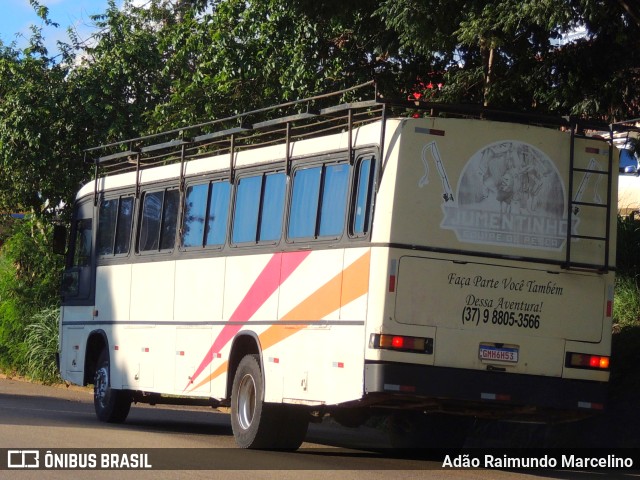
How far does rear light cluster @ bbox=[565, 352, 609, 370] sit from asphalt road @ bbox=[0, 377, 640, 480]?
3.71 ft

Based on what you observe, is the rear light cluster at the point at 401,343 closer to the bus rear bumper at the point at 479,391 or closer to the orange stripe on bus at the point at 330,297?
the bus rear bumper at the point at 479,391

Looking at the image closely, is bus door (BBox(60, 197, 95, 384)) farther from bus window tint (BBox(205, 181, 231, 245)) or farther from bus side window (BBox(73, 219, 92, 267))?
bus window tint (BBox(205, 181, 231, 245))

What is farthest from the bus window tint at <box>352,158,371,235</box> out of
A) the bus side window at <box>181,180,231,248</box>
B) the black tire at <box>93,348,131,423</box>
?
the black tire at <box>93,348,131,423</box>

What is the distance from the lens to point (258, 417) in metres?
12.4

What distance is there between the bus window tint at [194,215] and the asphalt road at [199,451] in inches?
92.8

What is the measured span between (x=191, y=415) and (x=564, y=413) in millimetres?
8999

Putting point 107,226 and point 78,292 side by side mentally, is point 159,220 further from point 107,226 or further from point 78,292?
point 78,292

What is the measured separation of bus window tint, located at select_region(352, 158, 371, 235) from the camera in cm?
1098

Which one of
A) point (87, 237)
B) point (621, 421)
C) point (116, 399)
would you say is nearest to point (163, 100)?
point (87, 237)

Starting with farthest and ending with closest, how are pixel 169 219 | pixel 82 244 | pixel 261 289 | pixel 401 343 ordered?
pixel 82 244, pixel 169 219, pixel 261 289, pixel 401 343

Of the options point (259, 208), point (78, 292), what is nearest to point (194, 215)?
point (259, 208)

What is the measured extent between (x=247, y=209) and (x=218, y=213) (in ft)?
2.53

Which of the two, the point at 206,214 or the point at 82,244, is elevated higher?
the point at 206,214

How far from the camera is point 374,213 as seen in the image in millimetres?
10820
